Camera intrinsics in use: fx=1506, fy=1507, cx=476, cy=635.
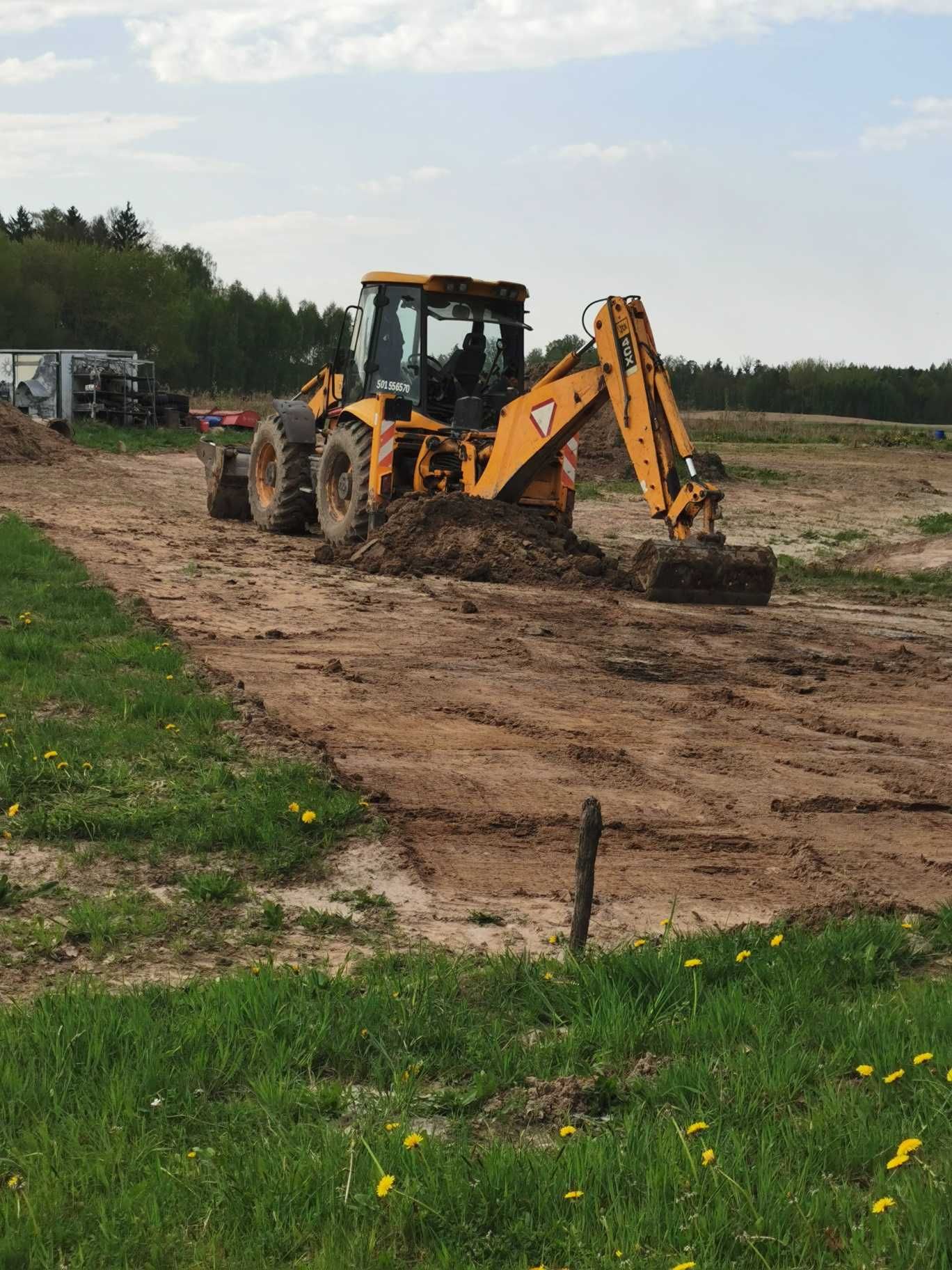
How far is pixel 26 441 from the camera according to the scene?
31.9 meters

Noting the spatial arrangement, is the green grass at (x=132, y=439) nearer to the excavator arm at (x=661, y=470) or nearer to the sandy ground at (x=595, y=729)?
the sandy ground at (x=595, y=729)

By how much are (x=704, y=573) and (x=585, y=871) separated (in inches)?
379

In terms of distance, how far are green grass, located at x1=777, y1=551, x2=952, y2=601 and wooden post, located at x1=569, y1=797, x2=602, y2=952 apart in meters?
11.6

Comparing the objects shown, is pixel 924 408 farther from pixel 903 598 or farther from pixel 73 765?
pixel 73 765

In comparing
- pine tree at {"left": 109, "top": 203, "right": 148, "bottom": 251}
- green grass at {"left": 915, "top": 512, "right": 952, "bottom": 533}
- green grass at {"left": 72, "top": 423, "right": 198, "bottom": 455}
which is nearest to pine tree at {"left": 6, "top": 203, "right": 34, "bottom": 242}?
pine tree at {"left": 109, "top": 203, "right": 148, "bottom": 251}

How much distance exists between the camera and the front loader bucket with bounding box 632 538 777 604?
14.3m

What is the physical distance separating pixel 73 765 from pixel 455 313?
11136 millimetres

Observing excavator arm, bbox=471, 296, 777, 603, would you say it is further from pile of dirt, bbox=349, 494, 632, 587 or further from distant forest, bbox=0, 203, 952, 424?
distant forest, bbox=0, 203, 952, 424

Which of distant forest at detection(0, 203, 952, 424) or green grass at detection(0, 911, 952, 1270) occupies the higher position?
distant forest at detection(0, 203, 952, 424)

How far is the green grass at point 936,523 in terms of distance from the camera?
23562 mm

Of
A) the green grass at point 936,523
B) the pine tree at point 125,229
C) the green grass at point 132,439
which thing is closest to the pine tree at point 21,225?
the pine tree at point 125,229

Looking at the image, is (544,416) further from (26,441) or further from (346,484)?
(26,441)

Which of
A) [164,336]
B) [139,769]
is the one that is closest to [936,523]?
[139,769]

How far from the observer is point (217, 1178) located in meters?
3.69
